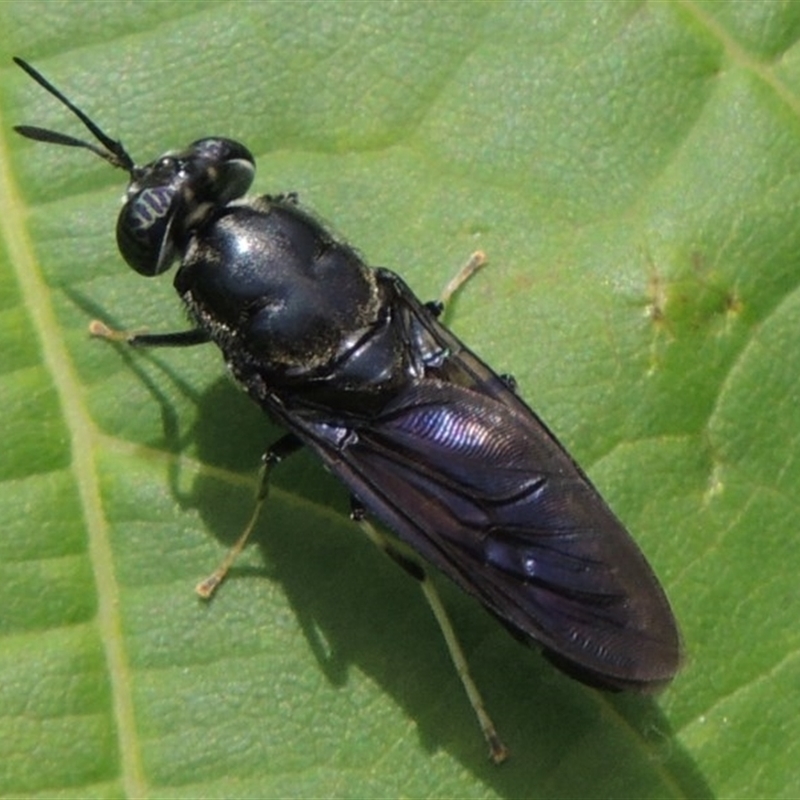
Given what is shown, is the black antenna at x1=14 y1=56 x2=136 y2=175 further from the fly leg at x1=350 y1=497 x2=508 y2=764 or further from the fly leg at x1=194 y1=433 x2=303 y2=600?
the fly leg at x1=350 y1=497 x2=508 y2=764

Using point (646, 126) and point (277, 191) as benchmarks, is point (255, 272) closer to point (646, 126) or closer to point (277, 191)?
point (277, 191)

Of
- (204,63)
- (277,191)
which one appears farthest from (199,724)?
(204,63)

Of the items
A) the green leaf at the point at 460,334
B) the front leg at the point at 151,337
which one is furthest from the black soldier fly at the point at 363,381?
the green leaf at the point at 460,334

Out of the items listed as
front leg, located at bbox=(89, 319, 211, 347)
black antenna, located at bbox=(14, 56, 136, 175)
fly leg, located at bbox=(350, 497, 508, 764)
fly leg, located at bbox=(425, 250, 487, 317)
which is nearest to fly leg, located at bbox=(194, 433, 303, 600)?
fly leg, located at bbox=(350, 497, 508, 764)

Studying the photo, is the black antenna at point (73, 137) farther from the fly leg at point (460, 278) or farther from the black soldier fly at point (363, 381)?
the fly leg at point (460, 278)

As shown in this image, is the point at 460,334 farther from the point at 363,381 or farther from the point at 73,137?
the point at 73,137

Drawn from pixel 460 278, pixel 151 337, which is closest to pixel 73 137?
pixel 151 337

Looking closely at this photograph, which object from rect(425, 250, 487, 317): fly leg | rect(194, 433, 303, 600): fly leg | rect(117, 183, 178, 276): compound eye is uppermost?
rect(425, 250, 487, 317): fly leg
